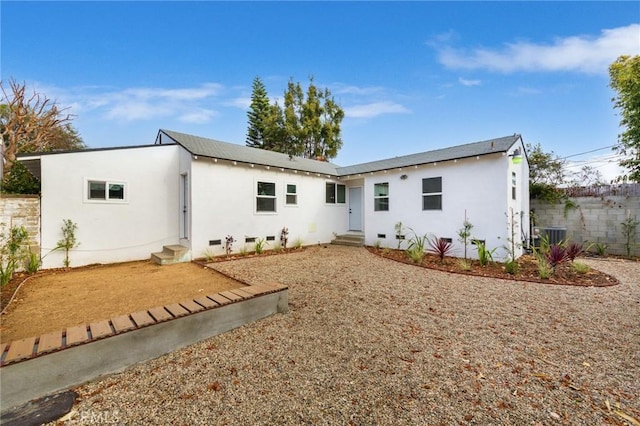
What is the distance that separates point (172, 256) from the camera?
7.08 meters

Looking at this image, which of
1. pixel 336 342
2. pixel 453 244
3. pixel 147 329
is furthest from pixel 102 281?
pixel 453 244

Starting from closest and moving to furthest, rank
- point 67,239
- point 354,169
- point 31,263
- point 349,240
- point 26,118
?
point 31,263, point 67,239, point 349,240, point 26,118, point 354,169

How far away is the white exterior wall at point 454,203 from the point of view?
728 cm

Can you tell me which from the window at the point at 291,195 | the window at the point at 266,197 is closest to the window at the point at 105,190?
the window at the point at 266,197

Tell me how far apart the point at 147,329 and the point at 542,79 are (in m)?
13.2

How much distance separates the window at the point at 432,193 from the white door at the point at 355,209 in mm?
3394

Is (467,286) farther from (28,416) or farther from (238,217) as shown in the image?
(238,217)

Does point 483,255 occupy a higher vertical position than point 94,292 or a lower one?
higher

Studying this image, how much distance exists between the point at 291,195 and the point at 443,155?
578 centimetres

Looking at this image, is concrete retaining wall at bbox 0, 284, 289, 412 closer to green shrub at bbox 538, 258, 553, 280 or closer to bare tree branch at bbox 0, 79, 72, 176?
green shrub at bbox 538, 258, 553, 280

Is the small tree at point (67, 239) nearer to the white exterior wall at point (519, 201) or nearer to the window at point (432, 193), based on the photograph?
the window at point (432, 193)

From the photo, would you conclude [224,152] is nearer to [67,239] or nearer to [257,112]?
[67,239]

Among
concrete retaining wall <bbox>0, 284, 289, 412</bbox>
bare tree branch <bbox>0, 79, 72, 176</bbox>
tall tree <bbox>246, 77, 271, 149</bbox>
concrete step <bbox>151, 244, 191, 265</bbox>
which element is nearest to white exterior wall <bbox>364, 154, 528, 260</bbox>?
concrete step <bbox>151, 244, 191, 265</bbox>

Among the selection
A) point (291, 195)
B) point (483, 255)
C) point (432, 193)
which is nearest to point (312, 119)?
point (291, 195)
